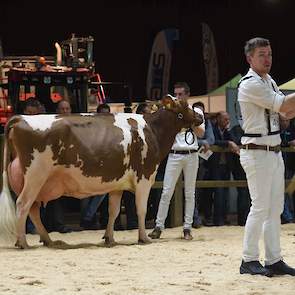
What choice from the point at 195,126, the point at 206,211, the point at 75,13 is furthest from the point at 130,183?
the point at 75,13

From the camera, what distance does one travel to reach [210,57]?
19.0 m

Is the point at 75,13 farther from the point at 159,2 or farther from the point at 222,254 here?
the point at 222,254

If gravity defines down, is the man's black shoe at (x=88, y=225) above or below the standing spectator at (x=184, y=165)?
below

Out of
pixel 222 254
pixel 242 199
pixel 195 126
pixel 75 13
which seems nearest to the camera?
pixel 222 254

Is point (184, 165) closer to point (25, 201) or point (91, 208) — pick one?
point (91, 208)

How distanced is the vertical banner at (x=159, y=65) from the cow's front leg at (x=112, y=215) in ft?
31.2

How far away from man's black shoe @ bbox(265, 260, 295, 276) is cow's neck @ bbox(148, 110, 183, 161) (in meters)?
3.05

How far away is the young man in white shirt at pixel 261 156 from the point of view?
5984 mm

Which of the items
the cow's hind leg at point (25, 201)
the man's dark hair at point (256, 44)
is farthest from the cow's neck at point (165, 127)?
the man's dark hair at point (256, 44)

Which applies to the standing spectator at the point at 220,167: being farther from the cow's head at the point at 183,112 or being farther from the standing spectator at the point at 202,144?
the cow's head at the point at 183,112

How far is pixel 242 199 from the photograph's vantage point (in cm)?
1106

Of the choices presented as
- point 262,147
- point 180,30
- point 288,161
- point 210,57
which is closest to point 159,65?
point 210,57

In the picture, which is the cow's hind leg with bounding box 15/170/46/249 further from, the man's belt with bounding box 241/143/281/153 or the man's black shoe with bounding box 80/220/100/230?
the man's belt with bounding box 241/143/281/153

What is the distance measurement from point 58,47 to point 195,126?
3.14m
